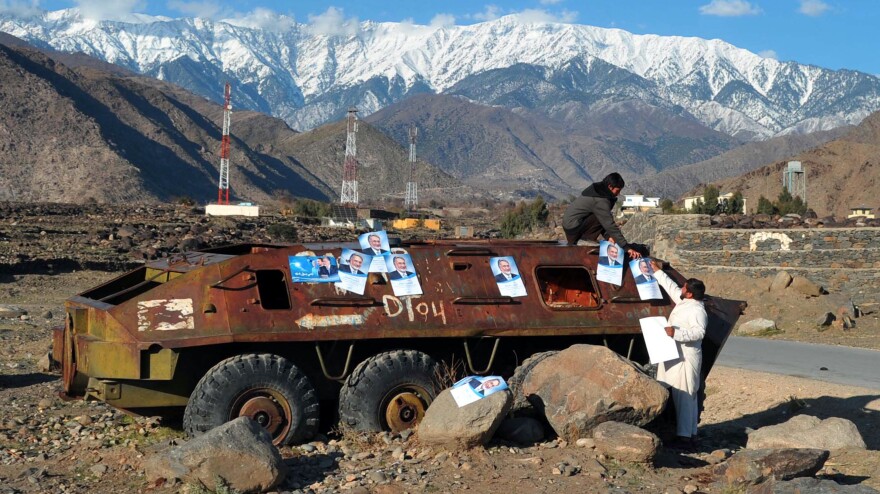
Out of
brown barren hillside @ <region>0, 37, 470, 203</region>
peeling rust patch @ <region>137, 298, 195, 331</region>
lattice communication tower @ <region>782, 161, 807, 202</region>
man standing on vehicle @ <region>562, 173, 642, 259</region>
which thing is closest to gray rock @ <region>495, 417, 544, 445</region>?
man standing on vehicle @ <region>562, 173, 642, 259</region>

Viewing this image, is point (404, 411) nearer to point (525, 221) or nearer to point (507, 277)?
point (507, 277)

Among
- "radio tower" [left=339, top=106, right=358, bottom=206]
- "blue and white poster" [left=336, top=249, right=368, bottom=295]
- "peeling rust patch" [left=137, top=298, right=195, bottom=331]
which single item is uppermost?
"radio tower" [left=339, top=106, right=358, bottom=206]

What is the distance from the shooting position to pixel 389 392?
35.4 ft

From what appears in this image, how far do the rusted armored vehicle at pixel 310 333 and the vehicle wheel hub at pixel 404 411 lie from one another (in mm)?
13

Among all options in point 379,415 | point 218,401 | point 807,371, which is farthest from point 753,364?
point 218,401

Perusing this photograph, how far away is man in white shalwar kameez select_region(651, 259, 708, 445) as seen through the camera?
1101cm

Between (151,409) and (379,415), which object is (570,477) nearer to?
(379,415)

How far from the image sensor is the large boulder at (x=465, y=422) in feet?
32.2

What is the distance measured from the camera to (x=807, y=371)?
17.9 m

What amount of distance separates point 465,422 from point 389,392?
1.21 metres

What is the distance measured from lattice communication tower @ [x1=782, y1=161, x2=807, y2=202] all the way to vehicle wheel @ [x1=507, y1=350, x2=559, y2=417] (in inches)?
2638

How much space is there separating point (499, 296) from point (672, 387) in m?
1.90

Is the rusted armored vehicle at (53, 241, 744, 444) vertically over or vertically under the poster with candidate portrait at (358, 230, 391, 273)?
under

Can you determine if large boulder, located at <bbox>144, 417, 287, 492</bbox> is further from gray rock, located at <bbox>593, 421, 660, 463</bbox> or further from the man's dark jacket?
the man's dark jacket
